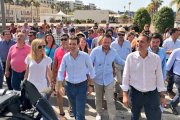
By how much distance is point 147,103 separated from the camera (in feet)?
16.5

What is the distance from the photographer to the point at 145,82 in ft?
16.3

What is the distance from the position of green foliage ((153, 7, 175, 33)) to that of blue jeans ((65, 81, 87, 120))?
22.4 meters

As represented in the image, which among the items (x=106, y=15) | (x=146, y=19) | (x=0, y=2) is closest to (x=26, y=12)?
A: (x=106, y=15)

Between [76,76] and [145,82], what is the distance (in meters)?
1.49

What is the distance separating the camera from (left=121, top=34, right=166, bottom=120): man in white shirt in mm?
4930

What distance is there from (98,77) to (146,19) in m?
25.7

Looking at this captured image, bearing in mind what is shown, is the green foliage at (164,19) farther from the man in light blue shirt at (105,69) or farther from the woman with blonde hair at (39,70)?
the woman with blonde hair at (39,70)

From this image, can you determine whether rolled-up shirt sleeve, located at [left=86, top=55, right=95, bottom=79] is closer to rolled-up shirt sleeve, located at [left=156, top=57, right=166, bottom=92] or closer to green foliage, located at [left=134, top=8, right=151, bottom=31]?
rolled-up shirt sleeve, located at [left=156, top=57, right=166, bottom=92]

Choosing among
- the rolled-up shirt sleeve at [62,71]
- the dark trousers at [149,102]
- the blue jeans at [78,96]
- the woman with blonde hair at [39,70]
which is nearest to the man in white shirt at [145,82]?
the dark trousers at [149,102]

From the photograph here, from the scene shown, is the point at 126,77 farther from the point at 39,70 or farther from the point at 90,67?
the point at 39,70

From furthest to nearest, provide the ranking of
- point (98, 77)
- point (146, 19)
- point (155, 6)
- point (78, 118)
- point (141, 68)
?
point (155, 6), point (146, 19), point (98, 77), point (78, 118), point (141, 68)

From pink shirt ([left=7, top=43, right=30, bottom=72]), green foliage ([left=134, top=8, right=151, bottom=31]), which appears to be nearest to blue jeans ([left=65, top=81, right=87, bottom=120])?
pink shirt ([left=7, top=43, right=30, bottom=72])

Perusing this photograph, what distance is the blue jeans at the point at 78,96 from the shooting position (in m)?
5.95

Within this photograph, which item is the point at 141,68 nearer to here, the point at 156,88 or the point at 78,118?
the point at 156,88
